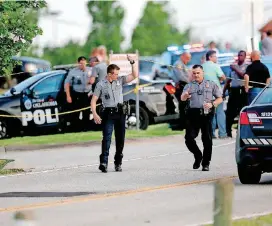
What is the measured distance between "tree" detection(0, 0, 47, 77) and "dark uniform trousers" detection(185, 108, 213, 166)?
3.38 m

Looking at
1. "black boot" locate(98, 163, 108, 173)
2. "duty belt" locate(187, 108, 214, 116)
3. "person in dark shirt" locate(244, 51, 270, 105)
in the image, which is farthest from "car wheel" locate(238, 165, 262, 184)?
"person in dark shirt" locate(244, 51, 270, 105)

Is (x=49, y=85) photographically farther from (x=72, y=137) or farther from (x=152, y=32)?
(x=152, y=32)

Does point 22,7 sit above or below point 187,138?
above

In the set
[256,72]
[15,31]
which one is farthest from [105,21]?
[15,31]

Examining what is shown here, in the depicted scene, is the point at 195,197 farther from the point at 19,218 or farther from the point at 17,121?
the point at 17,121

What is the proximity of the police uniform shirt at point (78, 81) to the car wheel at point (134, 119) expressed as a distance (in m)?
1.46

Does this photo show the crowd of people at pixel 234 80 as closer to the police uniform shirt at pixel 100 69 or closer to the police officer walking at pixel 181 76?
the police officer walking at pixel 181 76

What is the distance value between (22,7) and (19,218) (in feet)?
43.8

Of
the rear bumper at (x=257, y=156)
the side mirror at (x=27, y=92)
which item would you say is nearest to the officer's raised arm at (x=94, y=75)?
the side mirror at (x=27, y=92)

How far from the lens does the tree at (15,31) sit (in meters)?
19.5

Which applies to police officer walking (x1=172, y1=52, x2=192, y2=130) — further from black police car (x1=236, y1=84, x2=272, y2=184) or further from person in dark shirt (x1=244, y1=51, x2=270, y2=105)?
black police car (x1=236, y1=84, x2=272, y2=184)

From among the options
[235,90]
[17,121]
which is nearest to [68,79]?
[17,121]

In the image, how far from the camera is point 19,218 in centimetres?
693

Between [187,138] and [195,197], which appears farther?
[187,138]
